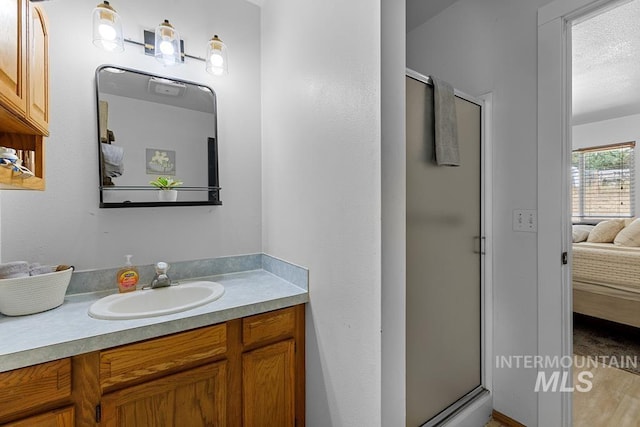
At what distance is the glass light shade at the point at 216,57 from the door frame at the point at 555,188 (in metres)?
1.63

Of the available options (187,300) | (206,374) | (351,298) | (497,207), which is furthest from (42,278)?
(497,207)

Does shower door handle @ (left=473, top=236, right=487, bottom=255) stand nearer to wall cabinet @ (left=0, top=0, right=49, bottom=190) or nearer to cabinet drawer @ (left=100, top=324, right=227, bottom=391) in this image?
cabinet drawer @ (left=100, top=324, right=227, bottom=391)

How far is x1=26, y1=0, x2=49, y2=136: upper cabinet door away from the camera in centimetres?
98

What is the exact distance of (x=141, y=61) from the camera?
150 centimetres

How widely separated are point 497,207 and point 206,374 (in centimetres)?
166

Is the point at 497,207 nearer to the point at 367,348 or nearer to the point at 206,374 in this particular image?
the point at 367,348

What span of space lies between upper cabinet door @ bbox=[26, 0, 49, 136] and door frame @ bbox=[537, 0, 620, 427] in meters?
2.11

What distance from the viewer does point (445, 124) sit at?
1406mm

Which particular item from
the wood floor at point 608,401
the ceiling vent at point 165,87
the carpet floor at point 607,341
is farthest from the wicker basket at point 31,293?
the carpet floor at point 607,341

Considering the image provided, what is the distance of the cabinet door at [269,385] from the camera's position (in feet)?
4.11

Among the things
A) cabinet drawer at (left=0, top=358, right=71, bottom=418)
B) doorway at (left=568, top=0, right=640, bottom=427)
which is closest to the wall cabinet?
cabinet drawer at (left=0, top=358, right=71, bottom=418)

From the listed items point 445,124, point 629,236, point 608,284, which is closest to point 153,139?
point 445,124

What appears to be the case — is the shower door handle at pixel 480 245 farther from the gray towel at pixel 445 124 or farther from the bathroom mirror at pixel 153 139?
the bathroom mirror at pixel 153 139

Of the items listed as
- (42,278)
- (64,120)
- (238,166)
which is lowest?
(42,278)
